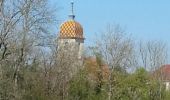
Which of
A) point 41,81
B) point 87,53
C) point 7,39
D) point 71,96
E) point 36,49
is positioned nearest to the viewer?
point 7,39

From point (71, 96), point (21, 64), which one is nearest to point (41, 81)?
point (71, 96)

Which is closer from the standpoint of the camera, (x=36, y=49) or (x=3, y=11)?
(x=3, y=11)

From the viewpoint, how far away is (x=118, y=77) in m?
53.8

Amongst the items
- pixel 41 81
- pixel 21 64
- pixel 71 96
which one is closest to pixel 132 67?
pixel 71 96

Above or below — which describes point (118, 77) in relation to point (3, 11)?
below

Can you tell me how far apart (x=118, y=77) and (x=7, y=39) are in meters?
24.7

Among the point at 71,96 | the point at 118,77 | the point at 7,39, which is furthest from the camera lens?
the point at 118,77

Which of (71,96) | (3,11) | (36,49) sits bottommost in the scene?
(71,96)

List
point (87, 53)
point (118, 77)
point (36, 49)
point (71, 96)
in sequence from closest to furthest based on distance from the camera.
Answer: point (36, 49) → point (71, 96) → point (118, 77) → point (87, 53)

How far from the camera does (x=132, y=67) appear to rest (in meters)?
58.3

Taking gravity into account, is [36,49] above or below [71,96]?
above

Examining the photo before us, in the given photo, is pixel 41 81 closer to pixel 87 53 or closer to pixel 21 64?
pixel 21 64

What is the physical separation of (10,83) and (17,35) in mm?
3134

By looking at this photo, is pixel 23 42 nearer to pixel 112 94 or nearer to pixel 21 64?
pixel 21 64
